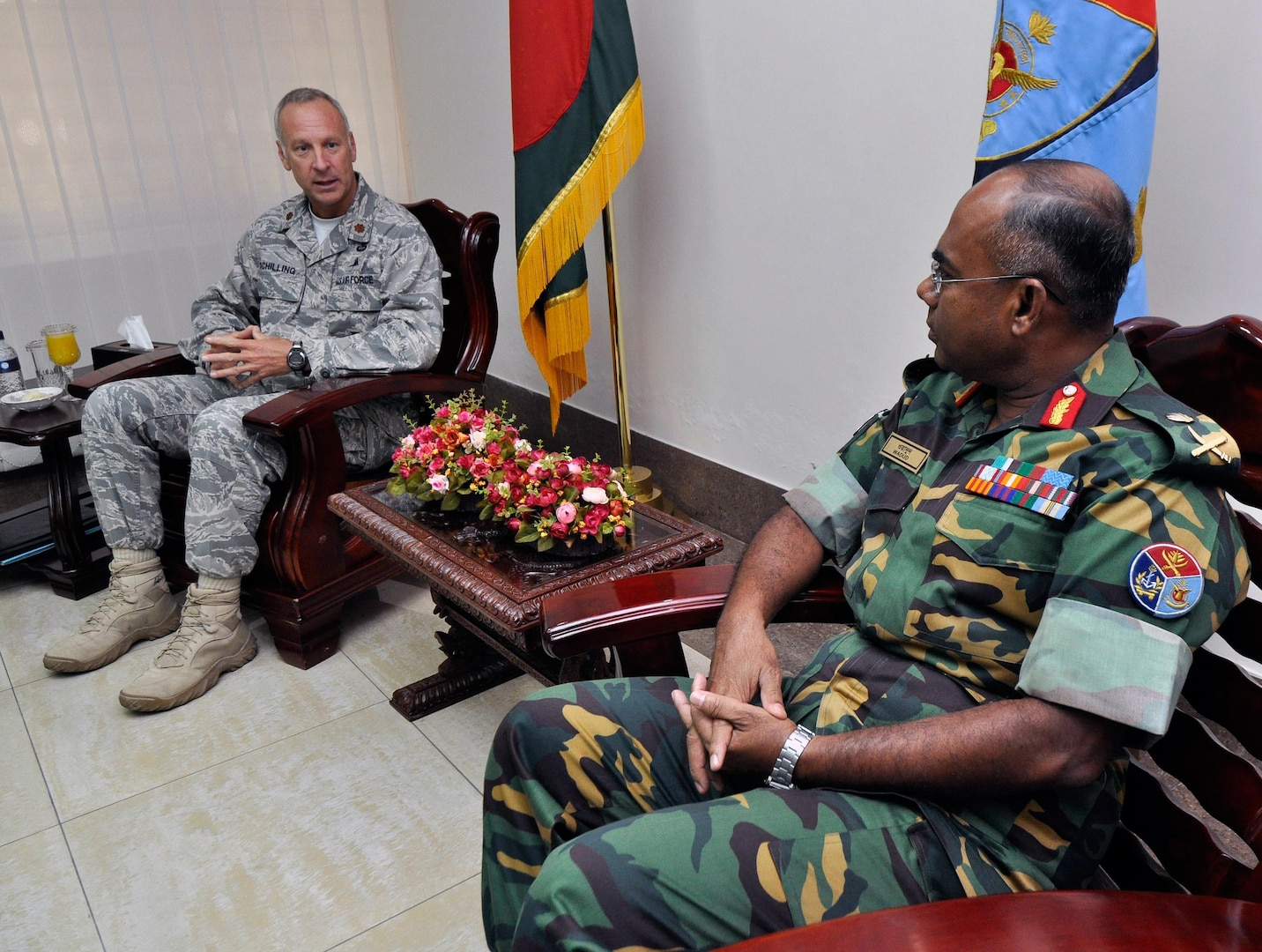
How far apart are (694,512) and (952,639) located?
206 centimetres

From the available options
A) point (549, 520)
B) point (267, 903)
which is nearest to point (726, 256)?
point (549, 520)

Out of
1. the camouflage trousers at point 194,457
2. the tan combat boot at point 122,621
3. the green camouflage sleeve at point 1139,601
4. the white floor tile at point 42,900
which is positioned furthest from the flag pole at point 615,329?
the green camouflage sleeve at point 1139,601

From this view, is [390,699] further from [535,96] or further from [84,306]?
[84,306]

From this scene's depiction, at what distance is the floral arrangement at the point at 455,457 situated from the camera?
1.95 metres

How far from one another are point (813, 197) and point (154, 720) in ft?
6.72

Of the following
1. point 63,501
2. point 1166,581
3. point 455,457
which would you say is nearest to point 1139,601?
point 1166,581

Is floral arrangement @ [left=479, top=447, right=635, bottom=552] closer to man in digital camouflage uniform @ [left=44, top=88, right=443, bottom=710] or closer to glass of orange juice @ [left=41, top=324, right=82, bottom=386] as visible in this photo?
man in digital camouflage uniform @ [left=44, top=88, right=443, bottom=710]

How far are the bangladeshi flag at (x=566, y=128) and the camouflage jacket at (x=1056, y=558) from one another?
5.11 feet

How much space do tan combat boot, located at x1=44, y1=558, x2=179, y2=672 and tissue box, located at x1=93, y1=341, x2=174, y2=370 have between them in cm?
79

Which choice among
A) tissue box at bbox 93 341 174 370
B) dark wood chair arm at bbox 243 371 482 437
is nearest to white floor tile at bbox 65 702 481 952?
dark wood chair arm at bbox 243 371 482 437

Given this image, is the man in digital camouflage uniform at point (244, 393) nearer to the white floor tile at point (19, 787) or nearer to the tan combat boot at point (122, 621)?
the tan combat boot at point (122, 621)

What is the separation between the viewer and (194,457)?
7.57 ft

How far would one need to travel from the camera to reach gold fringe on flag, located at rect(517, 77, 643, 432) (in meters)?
2.59

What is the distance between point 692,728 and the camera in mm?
1142
